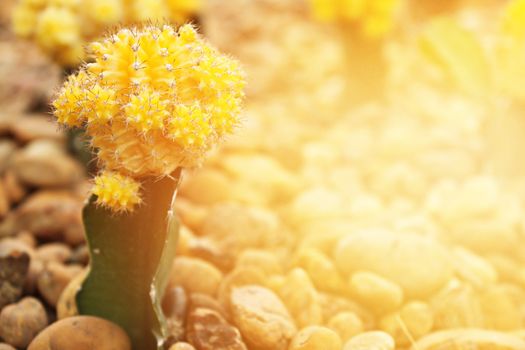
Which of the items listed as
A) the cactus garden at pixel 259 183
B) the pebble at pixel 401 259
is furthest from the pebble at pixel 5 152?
the pebble at pixel 401 259

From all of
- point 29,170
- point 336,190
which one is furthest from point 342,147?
point 29,170

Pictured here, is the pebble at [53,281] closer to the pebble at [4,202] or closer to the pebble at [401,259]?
the pebble at [4,202]

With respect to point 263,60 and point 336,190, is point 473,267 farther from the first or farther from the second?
point 263,60

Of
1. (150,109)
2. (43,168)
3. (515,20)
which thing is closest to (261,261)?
(150,109)

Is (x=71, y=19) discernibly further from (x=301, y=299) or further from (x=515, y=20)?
(x=515, y=20)

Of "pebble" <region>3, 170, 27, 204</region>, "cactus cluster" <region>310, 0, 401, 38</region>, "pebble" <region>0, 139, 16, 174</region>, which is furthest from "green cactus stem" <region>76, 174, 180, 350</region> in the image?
"cactus cluster" <region>310, 0, 401, 38</region>

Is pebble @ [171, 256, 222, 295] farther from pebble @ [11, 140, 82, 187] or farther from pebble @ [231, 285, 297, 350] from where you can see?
pebble @ [11, 140, 82, 187]

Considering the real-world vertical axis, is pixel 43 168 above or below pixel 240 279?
above
